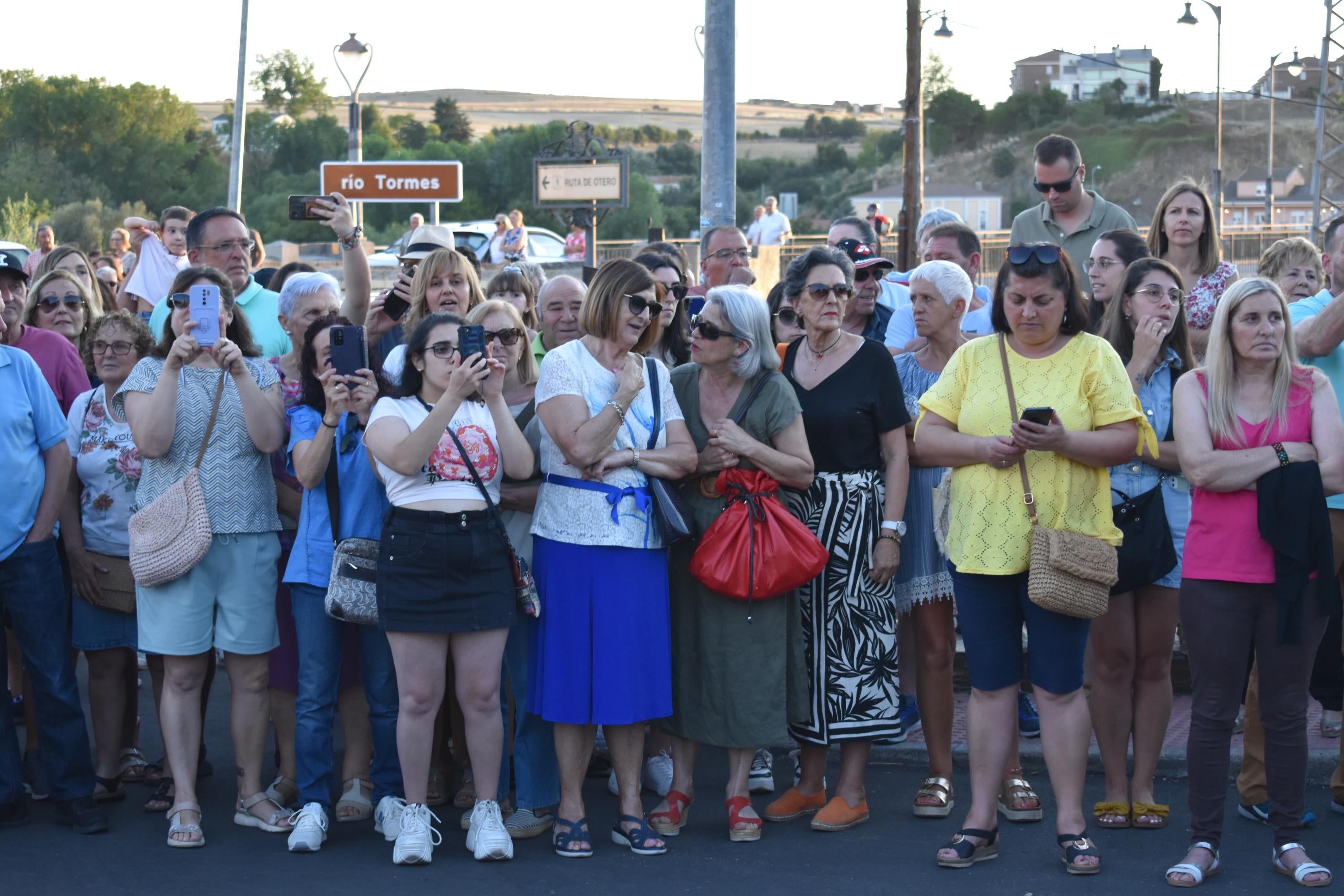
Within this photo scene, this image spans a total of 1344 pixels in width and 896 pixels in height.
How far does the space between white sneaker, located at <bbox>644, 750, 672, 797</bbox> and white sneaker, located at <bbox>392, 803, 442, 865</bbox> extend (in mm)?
1121

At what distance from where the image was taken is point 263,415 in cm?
495

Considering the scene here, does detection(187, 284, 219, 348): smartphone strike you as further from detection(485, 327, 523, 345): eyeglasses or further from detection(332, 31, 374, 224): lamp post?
detection(332, 31, 374, 224): lamp post

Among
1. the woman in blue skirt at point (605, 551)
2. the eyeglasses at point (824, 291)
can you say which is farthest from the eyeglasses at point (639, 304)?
the eyeglasses at point (824, 291)

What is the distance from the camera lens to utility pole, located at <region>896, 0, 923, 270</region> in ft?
61.5

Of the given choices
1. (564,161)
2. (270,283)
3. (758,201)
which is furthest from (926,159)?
(270,283)

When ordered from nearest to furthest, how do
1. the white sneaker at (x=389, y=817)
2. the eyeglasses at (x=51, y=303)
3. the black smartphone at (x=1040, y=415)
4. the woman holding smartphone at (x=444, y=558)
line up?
the black smartphone at (x=1040, y=415) < the woman holding smartphone at (x=444, y=558) < the white sneaker at (x=389, y=817) < the eyeglasses at (x=51, y=303)

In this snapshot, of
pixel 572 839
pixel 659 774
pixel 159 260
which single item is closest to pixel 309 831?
pixel 572 839

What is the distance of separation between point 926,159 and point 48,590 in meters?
100

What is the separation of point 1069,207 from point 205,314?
4.36 m

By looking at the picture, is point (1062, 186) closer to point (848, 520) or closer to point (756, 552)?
point (848, 520)

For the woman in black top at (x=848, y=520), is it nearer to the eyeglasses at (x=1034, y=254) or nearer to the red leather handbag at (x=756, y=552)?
the red leather handbag at (x=756, y=552)

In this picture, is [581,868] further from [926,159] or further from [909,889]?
[926,159]

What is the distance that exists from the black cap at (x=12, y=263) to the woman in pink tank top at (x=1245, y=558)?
5.08m

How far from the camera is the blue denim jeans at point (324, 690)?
4965 mm
